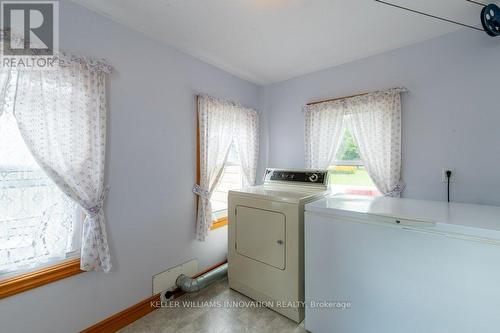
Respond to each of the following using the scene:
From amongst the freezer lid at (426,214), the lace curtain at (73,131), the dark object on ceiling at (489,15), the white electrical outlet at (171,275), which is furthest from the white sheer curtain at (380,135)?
the lace curtain at (73,131)

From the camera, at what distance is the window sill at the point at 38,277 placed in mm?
1212

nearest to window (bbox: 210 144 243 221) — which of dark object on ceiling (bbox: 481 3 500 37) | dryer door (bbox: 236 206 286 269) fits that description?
dryer door (bbox: 236 206 286 269)

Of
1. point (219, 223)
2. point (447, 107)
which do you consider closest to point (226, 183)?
point (219, 223)

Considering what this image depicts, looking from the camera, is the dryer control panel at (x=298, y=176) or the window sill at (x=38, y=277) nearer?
the window sill at (x=38, y=277)

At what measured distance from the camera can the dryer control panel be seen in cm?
215

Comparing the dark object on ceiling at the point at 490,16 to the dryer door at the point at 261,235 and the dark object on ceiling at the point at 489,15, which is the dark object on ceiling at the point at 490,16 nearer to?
the dark object on ceiling at the point at 489,15

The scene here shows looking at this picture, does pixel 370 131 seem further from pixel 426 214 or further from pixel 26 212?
pixel 26 212

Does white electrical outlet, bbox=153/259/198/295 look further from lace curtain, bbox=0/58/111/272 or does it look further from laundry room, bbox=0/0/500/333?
lace curtain, bbox=0/58/111/272

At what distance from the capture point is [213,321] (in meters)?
1.75

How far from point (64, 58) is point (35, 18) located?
252 millimetres

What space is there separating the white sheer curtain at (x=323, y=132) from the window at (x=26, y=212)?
7.59 ft

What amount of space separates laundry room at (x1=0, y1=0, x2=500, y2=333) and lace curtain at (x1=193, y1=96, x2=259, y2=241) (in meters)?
0.02

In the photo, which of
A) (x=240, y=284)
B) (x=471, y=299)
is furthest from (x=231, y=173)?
(x=471, y=299)

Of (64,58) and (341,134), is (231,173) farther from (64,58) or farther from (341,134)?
(64,58)
